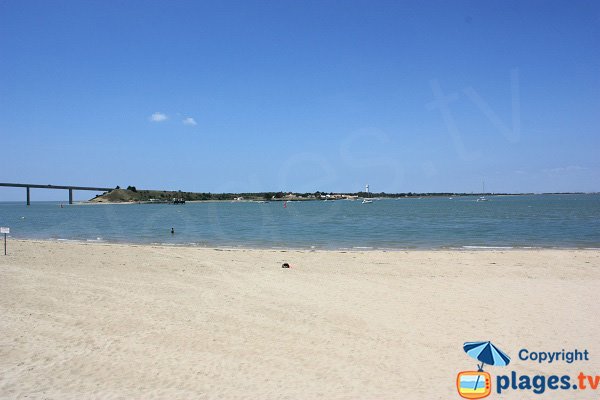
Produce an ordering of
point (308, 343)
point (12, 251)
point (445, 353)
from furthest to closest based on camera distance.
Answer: point (12, 251)
point (308, 343)
point (445, 353)

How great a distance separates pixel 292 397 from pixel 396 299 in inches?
250

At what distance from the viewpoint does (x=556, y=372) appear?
6621 mm

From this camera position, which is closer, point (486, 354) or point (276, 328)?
point (486, 354)

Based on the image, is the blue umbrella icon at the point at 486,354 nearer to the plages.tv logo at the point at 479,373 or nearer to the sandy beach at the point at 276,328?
the plages.tv logo at the point at 479,373

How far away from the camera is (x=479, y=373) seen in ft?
21.5

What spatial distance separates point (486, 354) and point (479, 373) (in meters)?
0.72

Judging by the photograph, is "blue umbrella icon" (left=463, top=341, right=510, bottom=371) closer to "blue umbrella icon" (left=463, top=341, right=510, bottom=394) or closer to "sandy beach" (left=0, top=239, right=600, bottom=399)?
"blue umbrella icon" (left=463, top=341, right=510, bottom=394)

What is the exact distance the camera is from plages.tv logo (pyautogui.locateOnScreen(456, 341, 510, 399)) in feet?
19.9

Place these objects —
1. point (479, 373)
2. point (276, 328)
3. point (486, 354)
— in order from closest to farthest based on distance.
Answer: point (479, 373) < point (486, 354) < point (276, 328)

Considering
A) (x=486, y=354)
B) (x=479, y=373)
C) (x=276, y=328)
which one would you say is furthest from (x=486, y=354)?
(x=276, y=328)

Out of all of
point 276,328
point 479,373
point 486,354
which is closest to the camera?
point 479,373

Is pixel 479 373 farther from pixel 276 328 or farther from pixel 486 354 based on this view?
pixel 276 328

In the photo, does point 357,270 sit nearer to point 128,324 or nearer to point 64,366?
point 128,324

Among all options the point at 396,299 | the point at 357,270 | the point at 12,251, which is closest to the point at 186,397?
the point at 396,299
